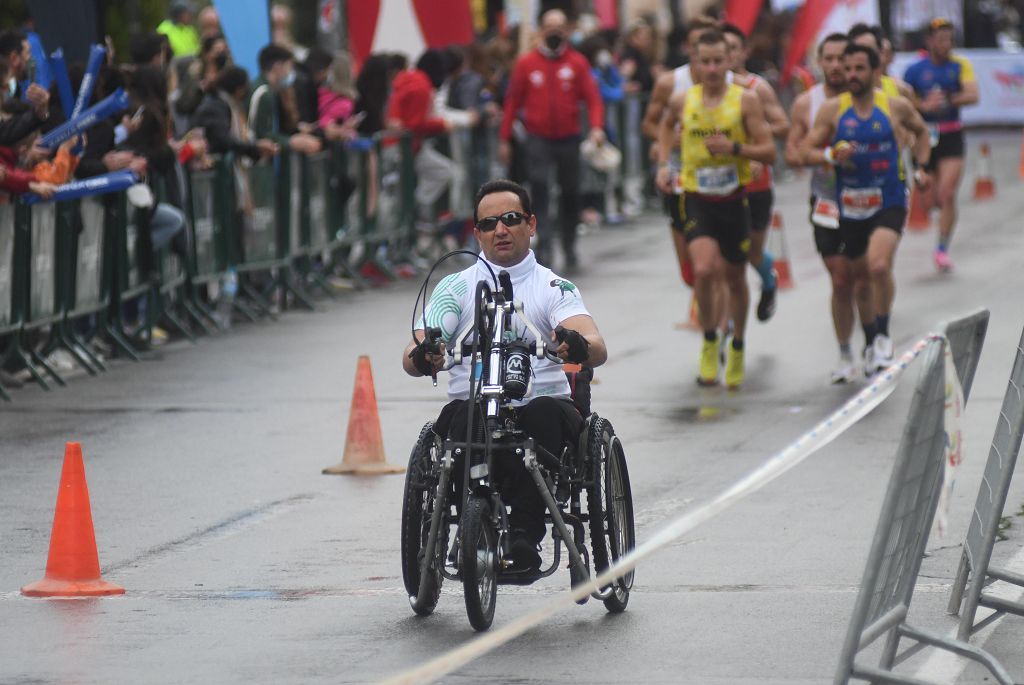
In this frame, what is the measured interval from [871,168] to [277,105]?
649 cm

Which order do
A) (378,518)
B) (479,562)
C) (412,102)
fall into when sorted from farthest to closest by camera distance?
(412,102), (378,518), (479,562)

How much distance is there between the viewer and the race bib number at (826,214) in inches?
513

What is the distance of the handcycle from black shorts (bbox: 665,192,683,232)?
245 inches

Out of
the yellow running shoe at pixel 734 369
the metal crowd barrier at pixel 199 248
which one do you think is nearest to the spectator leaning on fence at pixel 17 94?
the metal crowd barrier at pixel 199 248

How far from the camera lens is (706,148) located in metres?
12.9

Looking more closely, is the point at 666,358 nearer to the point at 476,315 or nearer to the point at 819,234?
the point at 819,234

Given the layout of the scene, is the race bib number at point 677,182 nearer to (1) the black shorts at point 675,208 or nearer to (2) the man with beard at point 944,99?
(1) the black shorts at point 675,208

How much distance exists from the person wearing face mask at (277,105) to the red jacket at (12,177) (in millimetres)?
4096

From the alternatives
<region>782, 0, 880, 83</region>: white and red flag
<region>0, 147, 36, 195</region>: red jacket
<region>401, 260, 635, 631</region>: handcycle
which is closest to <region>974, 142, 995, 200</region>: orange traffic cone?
<region>782, 0, 880, 83</region>: white and red flag

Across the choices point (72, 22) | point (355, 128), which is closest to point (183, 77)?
point (355, 128)

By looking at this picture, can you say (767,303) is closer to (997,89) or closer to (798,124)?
(798,124)

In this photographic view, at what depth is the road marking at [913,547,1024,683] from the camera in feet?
20.7

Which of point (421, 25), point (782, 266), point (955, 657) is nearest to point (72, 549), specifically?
point (955, 657)

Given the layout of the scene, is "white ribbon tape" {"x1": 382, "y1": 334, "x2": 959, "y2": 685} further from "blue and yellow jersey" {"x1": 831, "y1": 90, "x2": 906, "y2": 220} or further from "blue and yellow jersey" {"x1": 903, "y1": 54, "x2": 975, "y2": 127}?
"blue and yellow jersey" {"x1": 903, "y1": 54, "x2": 975, "y2": 127}
